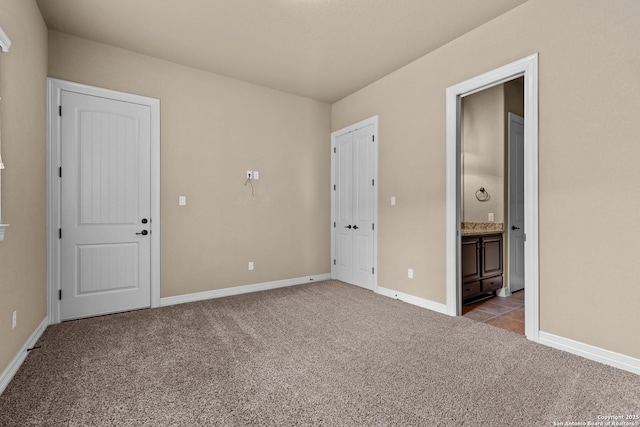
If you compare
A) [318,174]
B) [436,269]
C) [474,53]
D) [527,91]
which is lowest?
[436,269]

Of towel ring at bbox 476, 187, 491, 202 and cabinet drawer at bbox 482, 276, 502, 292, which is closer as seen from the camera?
cabinet drawer at bbox 482, 276, 502, 292

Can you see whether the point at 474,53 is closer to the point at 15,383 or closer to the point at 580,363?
the point at 580,363

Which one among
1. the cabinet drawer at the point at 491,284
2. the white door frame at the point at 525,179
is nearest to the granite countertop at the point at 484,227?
the cabinet drawer at the point at 491,284

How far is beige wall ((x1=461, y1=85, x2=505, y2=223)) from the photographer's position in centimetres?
429

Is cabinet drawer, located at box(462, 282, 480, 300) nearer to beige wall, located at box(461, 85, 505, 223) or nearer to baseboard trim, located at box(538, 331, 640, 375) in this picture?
beige wall, located at box(461, 85, 505, 223)

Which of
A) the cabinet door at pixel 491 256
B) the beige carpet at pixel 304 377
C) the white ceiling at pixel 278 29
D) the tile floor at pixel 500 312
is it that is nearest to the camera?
the beige carpet at pixel 304 377

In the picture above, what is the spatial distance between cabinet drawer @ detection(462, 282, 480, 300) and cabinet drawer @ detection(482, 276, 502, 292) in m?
0.14

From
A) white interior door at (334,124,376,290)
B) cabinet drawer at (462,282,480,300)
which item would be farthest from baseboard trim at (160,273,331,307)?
cabinet drawer at (462,282,480,300)

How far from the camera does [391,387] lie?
2.00 meters

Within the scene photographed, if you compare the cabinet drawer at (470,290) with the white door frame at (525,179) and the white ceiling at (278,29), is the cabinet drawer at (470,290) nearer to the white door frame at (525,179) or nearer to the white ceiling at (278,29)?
the white door frame at (525,179)

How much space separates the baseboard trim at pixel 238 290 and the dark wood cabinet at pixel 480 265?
2181 mm

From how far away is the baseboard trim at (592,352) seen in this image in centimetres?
220

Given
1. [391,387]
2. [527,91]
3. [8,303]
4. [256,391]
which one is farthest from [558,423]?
[8,303]

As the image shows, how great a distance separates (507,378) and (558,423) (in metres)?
0.44
